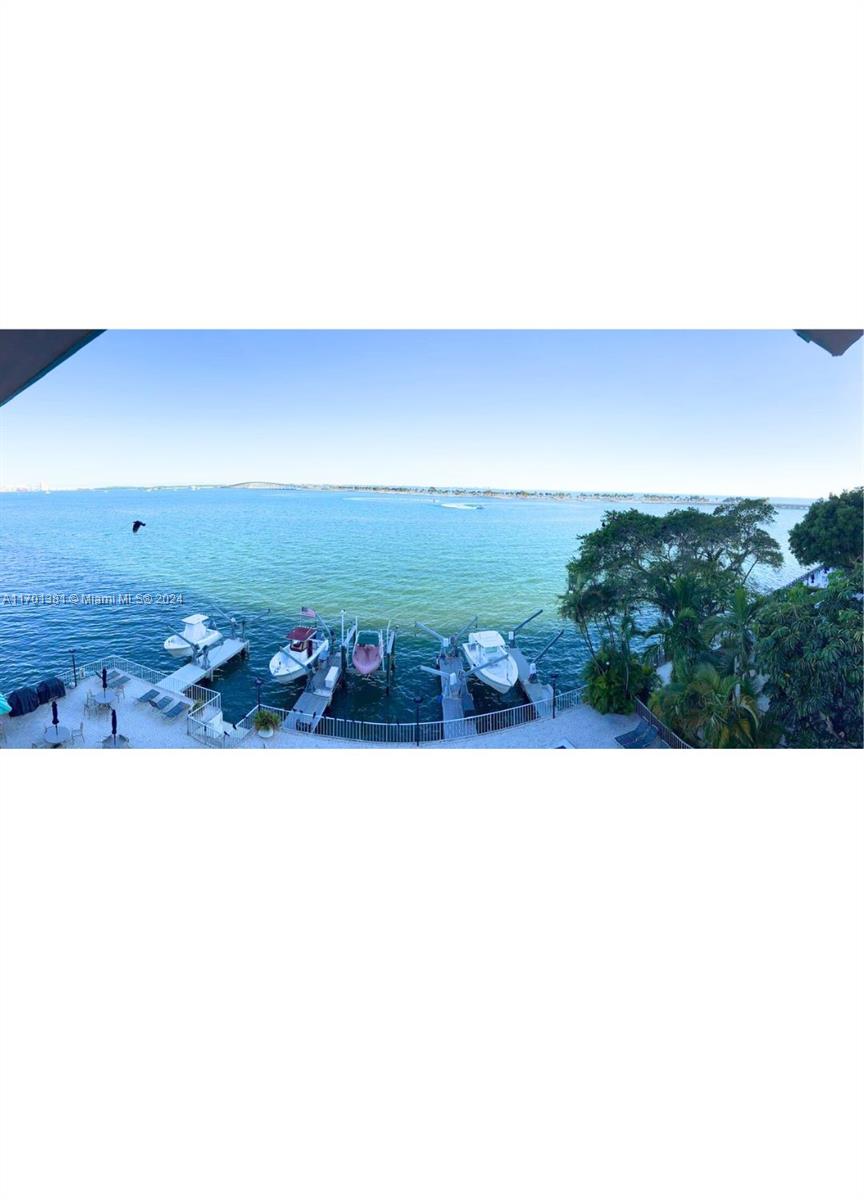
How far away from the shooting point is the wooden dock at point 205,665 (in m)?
5.39

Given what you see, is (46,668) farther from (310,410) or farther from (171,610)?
(310,410)

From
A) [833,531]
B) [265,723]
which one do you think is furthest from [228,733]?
[833,531]

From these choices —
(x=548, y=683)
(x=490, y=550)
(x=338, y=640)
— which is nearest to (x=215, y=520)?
(x=338, y=640)

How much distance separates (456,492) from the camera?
26.6ft

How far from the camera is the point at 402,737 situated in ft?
18.7

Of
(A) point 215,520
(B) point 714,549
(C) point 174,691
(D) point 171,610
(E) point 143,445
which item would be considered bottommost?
(C) point 174,691

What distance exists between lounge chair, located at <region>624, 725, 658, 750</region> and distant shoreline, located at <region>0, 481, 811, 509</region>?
3.13 metres

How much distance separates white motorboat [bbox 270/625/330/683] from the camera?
7254 millimetres

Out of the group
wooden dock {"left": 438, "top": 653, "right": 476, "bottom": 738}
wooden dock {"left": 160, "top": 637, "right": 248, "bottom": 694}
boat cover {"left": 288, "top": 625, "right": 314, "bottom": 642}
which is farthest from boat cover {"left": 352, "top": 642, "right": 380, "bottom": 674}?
wooden dock {"left": 160, "top": 637, "right": 248, "bottom": 694}

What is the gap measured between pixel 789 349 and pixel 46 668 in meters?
8.26

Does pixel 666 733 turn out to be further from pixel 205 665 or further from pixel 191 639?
pixel 191 639

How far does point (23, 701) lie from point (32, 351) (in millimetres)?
3366

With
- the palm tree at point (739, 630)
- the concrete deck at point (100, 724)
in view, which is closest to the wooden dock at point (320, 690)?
the concrete deck at point (100, 724)

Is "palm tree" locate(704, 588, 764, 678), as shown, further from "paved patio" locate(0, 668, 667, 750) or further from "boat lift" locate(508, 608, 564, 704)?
"boat lift" locate(508, 608, 564, 704)
